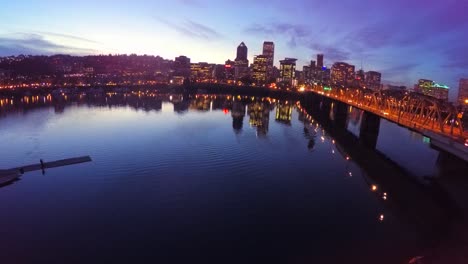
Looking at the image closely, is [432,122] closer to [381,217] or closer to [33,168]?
[381,217]

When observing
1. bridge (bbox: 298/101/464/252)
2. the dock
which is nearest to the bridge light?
bridge (bbox: 298/101/464/252)

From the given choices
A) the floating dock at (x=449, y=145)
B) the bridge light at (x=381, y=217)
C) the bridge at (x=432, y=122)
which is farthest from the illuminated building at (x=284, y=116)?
the bridge light at (x=381, y=217)

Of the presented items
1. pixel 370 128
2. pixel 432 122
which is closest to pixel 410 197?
pixel 432 122

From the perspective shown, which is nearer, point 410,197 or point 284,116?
point 410,197

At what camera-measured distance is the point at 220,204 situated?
26953mm

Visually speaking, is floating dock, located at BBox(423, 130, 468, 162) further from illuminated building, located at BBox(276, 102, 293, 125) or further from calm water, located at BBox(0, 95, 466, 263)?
illuminated building, located at BBox(276, 102, 293, 125)

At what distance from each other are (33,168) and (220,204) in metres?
20.5

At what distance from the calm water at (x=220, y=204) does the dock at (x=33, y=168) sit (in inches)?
45.2

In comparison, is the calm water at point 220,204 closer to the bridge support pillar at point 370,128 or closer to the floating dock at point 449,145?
the bridge support pillar at point 370,128

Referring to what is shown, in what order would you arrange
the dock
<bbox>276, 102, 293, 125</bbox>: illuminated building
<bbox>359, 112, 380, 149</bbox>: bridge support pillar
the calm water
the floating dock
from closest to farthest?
the calm water, the floating dock, the dock, <bbox>359, 112, 380, 149</bbox>: bridge support pillar, <bbox>276, 102, 293, 125</bbox>: illuminated building

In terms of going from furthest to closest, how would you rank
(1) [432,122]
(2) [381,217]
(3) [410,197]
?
1. (1) [432,122]
2. (3) [410,197]
3. (2) [381,217]

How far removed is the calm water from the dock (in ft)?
3.77

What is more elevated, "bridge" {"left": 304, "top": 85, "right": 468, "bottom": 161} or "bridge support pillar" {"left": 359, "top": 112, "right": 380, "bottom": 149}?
"bridge" {"left": 304, "top": 85, "right": 468, "bottom": 161}

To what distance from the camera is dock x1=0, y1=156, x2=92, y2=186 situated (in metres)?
30.7
